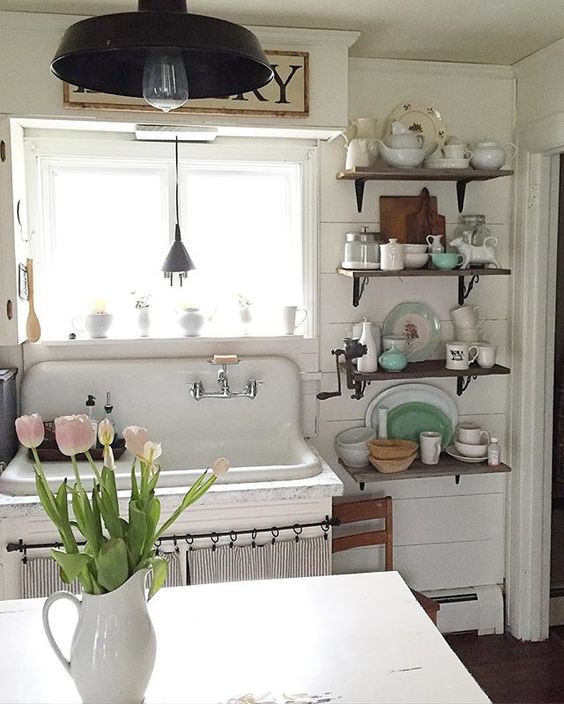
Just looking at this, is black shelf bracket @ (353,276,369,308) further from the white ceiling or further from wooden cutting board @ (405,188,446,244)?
the white ceiling

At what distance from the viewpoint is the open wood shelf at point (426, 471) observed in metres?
2.76

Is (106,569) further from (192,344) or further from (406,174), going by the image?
(406,174)

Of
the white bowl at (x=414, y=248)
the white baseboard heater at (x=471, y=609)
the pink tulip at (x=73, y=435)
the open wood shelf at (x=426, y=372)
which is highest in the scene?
the white bowl at (x=414, y=248)

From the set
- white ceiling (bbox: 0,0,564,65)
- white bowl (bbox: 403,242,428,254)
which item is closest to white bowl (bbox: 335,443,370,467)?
white bowl (bbox: 403,242,428,254)

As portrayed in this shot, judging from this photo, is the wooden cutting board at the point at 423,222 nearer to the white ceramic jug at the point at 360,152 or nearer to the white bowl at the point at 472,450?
the white ceramic jug at the point at 360,152

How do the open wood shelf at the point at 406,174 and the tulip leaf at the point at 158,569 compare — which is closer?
the tulip leaf at the point at 158,569

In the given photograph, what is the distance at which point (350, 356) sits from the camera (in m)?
2.77

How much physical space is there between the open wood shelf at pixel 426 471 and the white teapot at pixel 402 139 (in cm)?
118

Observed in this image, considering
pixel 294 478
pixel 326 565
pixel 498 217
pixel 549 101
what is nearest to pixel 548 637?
pixel 326 565

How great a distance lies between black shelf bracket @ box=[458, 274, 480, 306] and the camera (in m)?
2.97

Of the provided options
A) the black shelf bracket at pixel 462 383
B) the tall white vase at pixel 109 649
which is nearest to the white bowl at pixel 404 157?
the black shelf bracket at pixel 462 383

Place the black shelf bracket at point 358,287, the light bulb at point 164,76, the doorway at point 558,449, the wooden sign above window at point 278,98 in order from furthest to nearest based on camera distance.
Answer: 1. the doorway at point 558,449
2. the black shelf bracket at point 358,287
3. the wooden sign above window at point 278,98
4. the light bulb at point 164,76

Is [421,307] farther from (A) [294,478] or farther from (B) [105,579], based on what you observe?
(B) [105,579]

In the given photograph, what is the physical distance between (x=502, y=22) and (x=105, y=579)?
216cm
